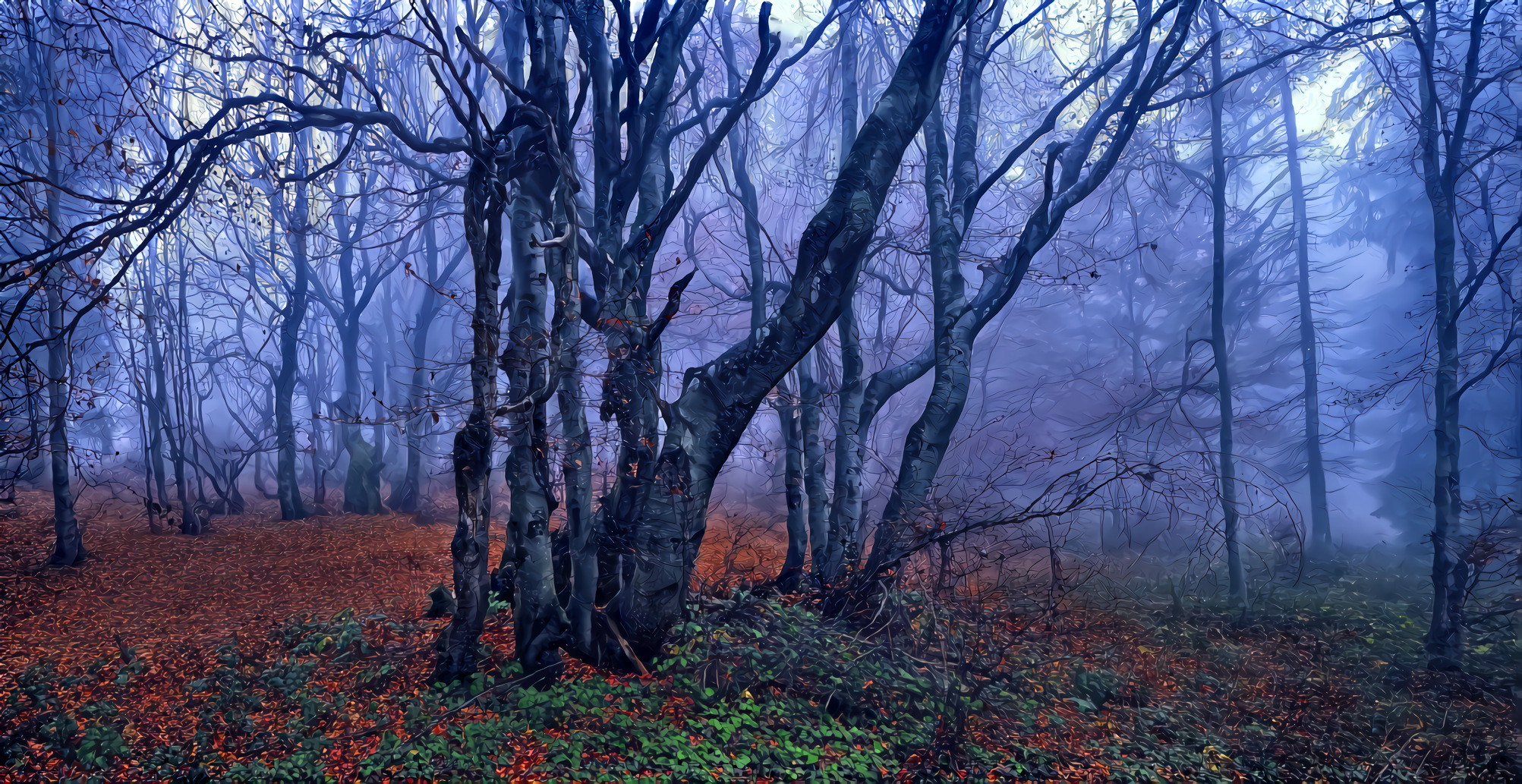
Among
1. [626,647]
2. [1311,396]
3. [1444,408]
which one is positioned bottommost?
[626,647]

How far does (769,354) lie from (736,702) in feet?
9.38

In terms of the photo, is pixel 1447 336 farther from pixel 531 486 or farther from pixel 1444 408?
pixel 531 486

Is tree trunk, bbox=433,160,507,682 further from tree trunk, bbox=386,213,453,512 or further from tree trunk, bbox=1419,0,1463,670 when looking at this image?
tree trunk, bbox=1419,0,1463,670

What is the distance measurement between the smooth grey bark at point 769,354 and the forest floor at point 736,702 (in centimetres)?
65

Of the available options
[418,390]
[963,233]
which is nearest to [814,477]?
[963,233]

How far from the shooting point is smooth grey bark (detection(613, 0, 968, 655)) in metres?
5.44

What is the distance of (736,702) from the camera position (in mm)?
5141

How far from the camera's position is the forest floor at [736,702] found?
4.47 meters

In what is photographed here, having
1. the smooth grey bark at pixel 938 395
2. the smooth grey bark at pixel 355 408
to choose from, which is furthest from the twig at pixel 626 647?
the smooth grey bark at pixel 355 408

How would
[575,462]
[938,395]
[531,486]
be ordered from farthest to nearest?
1. [938,395]
2. [575,462]
3. [531,486]

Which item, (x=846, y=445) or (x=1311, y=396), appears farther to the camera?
(x=1311, y=396)

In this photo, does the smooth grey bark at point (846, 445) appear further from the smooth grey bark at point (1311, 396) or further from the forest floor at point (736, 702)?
the smooth grey bark at point (1311, 396)

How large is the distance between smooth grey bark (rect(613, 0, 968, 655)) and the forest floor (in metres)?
0.65

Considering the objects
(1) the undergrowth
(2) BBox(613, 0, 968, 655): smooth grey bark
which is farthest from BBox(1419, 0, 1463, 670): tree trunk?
(2) BBox(613, 0, 968, 655): smooth grey bark
